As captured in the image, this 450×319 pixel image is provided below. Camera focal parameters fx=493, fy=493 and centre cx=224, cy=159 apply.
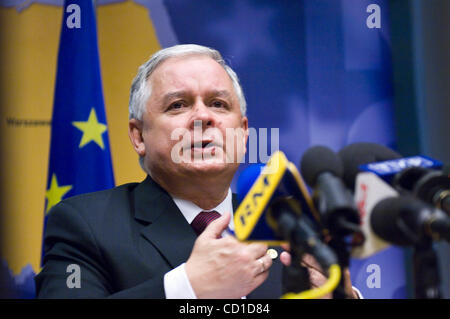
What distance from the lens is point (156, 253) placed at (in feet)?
5.59

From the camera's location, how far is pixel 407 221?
874 millimetres

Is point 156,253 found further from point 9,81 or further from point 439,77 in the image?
point 439,77

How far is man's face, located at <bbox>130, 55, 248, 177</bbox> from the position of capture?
1811 millimetres

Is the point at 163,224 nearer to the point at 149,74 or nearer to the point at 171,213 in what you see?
the point at 171,213

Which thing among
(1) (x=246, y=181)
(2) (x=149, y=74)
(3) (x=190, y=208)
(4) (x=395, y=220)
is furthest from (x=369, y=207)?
(2) (x=149, y=74)

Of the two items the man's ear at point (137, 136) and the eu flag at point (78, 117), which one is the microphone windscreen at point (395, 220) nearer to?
the man's ear at point (137, 136)

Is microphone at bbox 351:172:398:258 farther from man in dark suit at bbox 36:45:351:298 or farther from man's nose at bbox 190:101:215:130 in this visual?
man's nose at bbox 190:101:215:130

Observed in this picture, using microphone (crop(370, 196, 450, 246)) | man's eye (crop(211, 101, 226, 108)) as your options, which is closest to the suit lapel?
man's eye (crop(211, 101, 226, 108))

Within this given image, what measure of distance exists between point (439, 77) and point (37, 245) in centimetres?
251

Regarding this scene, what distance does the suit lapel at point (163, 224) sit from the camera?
5.61 ft

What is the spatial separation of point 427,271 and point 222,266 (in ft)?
1.93

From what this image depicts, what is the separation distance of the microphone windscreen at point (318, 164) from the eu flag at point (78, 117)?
1.81m
